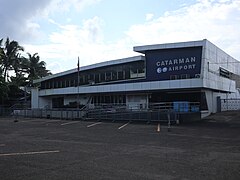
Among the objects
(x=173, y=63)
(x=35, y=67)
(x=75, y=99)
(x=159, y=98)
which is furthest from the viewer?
(x=35, y=67)

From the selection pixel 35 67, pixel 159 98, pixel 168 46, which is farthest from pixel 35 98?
pixel 168 46

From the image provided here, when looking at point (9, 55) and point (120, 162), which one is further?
point (9, 55)

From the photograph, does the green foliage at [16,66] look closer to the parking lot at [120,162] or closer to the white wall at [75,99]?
the white wall at [75,99]

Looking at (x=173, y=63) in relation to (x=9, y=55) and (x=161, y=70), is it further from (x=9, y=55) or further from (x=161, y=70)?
(x=9, y=55)

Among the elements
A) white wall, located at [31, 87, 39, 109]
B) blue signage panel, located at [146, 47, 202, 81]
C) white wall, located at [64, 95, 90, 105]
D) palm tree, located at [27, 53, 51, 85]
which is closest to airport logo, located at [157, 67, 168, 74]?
blue signage panel, located at [146, 47, 202, 81]

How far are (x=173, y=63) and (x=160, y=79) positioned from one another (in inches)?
90.9

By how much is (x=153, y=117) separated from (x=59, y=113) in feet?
39.9

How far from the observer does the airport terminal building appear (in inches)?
1302

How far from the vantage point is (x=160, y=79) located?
3494cm

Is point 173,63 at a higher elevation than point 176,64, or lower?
higher

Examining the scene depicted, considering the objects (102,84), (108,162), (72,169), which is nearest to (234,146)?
(108,162)

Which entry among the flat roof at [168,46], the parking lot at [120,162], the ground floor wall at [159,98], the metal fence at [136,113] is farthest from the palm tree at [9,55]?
the parking lot at [120,162]

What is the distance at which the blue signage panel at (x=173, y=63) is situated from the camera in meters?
33.2

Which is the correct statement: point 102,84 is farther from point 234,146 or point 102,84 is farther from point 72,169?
point 72,169
